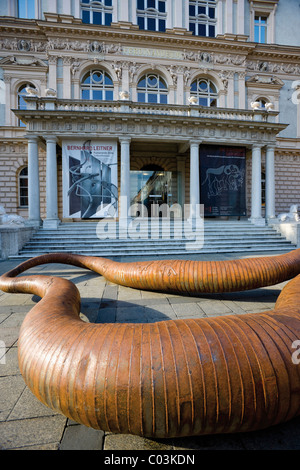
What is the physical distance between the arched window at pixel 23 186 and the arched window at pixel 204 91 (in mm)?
15256

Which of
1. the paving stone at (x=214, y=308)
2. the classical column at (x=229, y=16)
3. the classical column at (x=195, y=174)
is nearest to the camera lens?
the paving stone at (x=214, y=308)

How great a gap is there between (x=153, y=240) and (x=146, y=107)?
8.76 meters

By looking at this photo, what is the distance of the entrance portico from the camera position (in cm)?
1322

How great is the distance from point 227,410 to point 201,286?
2568 millimetres

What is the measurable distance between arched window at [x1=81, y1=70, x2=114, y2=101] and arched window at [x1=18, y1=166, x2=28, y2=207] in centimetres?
752

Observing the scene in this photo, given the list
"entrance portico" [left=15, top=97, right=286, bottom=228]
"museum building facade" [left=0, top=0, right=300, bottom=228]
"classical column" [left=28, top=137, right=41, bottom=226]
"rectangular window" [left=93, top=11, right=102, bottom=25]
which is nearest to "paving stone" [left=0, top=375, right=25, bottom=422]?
"entrance portico" [left=15, top=97, right=286, bottom=228]

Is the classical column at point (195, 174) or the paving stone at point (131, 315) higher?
the classical column at point (195, 174)

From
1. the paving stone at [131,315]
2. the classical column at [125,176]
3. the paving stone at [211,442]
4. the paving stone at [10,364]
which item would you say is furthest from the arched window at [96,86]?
the paving stone at [211,442]

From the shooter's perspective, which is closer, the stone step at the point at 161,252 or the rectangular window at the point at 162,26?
the stone step at the point at 161,252

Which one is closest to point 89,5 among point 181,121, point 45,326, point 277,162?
point 181,121

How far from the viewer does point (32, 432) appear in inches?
Result: 63.0

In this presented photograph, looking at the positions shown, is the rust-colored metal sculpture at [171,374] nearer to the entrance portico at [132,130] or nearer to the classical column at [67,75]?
the entrance portico at [132,130]

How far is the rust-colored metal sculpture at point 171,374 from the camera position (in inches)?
52.3

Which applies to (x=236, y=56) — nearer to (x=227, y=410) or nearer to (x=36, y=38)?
(x=36, y=38)
